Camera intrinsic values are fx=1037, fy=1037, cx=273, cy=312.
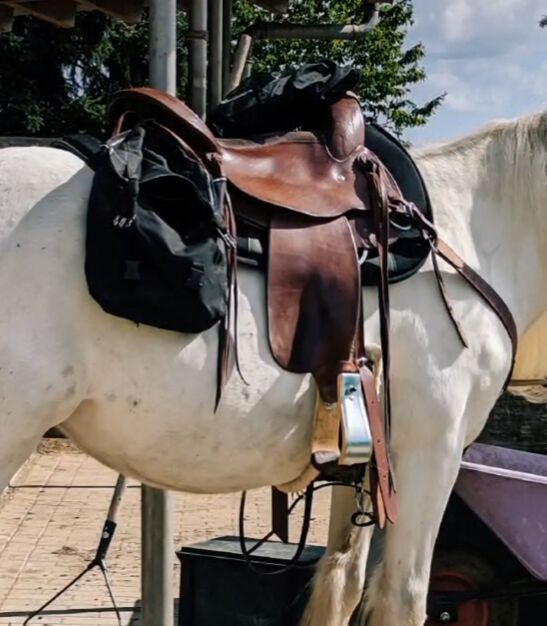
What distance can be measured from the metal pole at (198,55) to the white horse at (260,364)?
1025 mm

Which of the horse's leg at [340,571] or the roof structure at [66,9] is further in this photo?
the roof structure at [66,9]

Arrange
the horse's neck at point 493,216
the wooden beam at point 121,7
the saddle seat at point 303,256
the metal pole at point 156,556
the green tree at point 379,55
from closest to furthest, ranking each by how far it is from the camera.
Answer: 1. the saddle seat at point 303,256
2. the horse's neck at point 493,216
3. the metal pole at point 156,556
4. the wooden beam at point 121,7
5. the green tree at point 379,55

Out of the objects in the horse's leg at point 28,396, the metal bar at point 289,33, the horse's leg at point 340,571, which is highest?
the metal bar at point 289,33

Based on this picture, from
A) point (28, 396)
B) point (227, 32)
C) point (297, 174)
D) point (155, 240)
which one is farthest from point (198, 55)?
point (28, 396)

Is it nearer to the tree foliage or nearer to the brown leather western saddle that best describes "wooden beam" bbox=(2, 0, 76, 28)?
the brown leather western saddle

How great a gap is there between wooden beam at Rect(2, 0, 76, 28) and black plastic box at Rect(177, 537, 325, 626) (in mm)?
2278

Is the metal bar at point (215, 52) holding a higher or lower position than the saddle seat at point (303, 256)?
higher

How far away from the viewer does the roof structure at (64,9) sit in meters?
4.23

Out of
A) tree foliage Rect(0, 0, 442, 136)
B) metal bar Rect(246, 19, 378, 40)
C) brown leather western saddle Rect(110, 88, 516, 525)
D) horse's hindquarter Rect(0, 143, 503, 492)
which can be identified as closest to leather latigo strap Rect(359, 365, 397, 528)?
brown leather western saddle Rect(110, 88, 516, 525)

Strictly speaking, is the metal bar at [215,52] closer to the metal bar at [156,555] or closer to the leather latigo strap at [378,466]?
the metal bar at [156,555]

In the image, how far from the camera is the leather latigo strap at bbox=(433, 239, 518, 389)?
293 cm

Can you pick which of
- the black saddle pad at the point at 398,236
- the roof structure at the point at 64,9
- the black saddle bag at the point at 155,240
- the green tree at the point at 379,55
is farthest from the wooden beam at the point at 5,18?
the green tree at the point at 379,55

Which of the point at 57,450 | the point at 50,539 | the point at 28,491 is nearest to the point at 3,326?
the point at 50,539

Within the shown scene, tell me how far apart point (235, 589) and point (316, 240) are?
1766 mm
